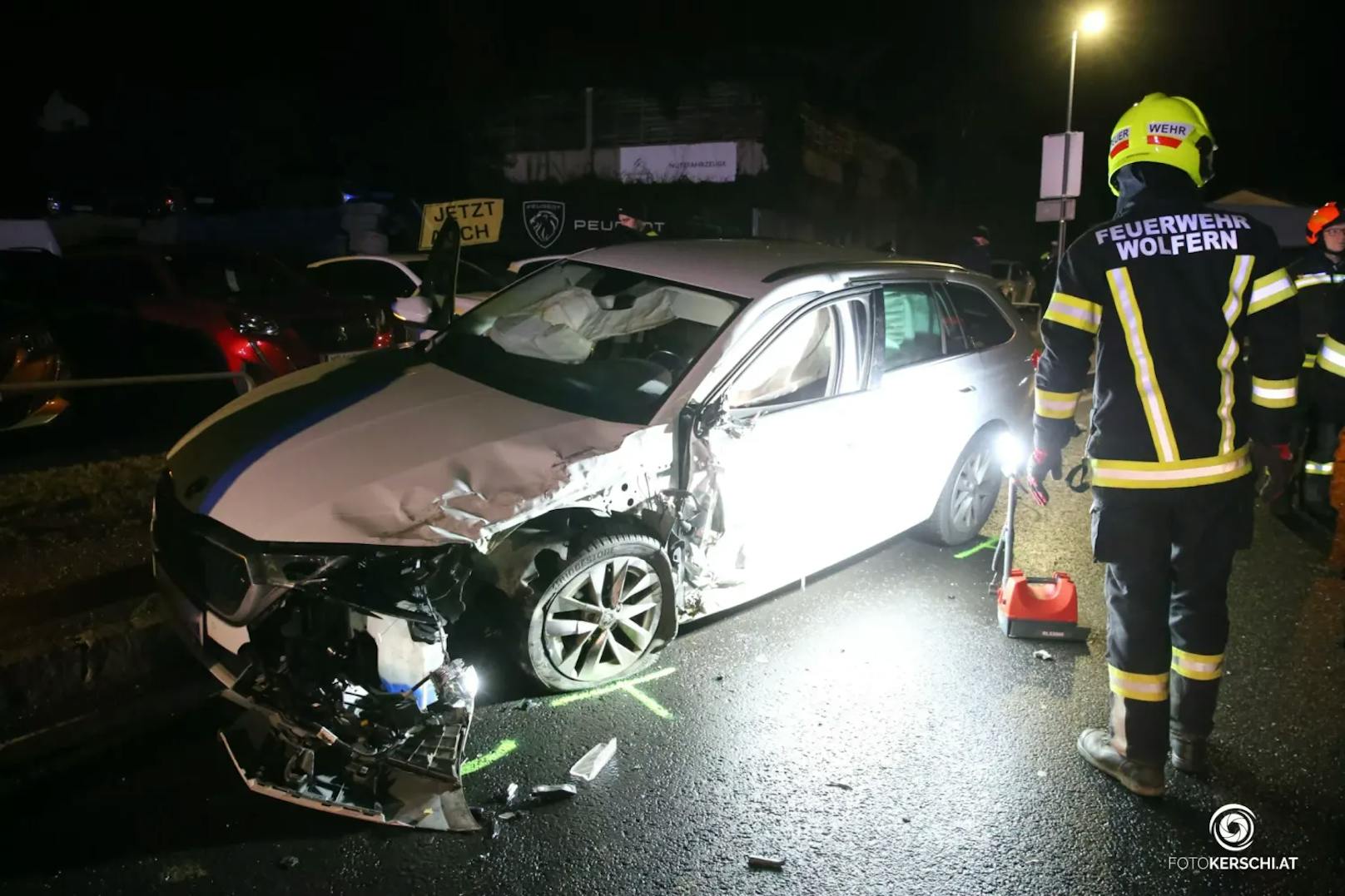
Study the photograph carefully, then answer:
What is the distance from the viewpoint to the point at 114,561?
4695mm

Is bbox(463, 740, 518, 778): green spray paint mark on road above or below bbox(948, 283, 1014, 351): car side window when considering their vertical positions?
below

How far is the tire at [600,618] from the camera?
3607 mm

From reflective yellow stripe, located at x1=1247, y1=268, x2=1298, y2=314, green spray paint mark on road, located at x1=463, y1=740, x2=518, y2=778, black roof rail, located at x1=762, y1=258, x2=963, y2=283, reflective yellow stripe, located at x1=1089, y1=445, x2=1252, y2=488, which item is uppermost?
black roof rail, located at x1=762, y1=258, x2=963, y2=283

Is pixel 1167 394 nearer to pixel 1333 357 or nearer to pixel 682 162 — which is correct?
pixel 1333 357

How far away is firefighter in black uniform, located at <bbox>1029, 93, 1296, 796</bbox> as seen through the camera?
120 inches

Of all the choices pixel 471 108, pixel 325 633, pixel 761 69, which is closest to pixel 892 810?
pixel 325 633

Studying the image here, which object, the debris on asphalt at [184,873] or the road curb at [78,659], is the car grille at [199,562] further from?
the debris on asphalt at [184,873]

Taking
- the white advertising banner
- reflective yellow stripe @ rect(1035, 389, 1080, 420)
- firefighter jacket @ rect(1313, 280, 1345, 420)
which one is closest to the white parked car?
reflective yellow stripe @ rect(1035, 389, 1080, 420)

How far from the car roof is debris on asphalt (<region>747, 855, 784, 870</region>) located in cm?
230

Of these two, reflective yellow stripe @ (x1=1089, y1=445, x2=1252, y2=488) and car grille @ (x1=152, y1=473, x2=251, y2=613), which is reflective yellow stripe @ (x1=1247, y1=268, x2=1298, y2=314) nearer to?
reflective yellow stripe @ (x1=1089, y1=445, x2=1252, y2=488)

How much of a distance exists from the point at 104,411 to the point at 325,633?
6187 millimetres

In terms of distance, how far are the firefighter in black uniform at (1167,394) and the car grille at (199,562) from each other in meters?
2.76

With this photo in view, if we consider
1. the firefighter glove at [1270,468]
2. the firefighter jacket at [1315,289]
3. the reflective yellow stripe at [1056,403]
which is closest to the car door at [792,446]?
the reflective yellow stripe at [1056,403]

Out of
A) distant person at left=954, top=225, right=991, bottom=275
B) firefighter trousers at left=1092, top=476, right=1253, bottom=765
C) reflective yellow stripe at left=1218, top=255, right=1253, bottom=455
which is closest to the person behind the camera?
reflective yellow stripe at left=1218, top=255, right=1253, bottom=455
